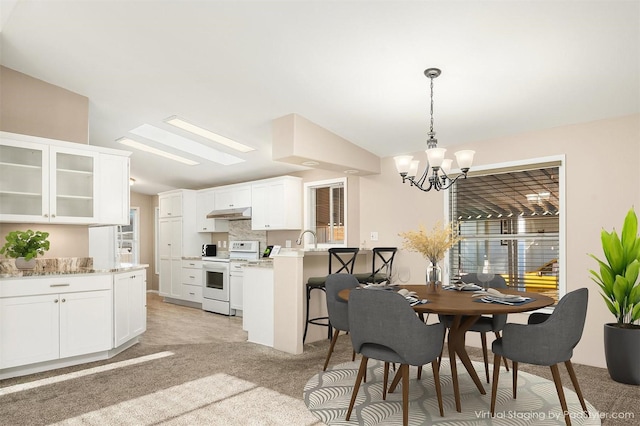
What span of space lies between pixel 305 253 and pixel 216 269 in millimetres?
2913

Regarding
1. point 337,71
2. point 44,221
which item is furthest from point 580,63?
point 44,221

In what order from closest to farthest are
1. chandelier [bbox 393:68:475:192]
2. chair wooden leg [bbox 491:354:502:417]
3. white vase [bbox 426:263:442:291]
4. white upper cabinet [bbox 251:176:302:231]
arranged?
1. chair wooden leg [bbox 491:354:502:417]
2. chandelier [bbox 393:68:475:192]
3. white vase [bbox 426:263:442:291]
4. white upper cabinet [bbox 251:176:302:231]

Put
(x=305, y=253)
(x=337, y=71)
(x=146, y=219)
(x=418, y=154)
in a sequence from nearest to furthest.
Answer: (x=337, y=71), (x=305, y=253), (x=418, y=154), (x=146, y=219)

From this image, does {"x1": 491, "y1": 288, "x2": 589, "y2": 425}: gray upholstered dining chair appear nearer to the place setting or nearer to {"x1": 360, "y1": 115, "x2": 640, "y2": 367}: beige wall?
the place setting

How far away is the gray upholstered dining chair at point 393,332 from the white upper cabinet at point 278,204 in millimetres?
3925

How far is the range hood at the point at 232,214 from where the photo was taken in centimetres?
Answer: 704

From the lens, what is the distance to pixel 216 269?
684 cm

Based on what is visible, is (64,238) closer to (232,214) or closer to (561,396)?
(232,214)

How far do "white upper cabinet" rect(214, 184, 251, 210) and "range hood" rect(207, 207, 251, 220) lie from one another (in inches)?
3.3

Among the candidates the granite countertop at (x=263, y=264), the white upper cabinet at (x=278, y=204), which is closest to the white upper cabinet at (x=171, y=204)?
the white upper cabinet at (x=278, y=204)

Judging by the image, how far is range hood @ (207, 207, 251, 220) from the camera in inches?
277

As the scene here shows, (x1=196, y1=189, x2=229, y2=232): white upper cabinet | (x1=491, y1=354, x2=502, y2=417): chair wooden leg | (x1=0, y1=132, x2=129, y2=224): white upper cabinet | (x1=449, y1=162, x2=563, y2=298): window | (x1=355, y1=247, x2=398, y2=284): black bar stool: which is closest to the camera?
(x1=491, y1=354, x2=502, y2=417): chair wooden leg

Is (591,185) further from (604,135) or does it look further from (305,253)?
(305,253)

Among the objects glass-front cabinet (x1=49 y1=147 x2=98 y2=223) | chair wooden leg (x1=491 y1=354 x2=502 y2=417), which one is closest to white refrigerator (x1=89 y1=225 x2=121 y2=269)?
glass-front cabinet (x1=49 y1=147 x2=98 y2=223)
